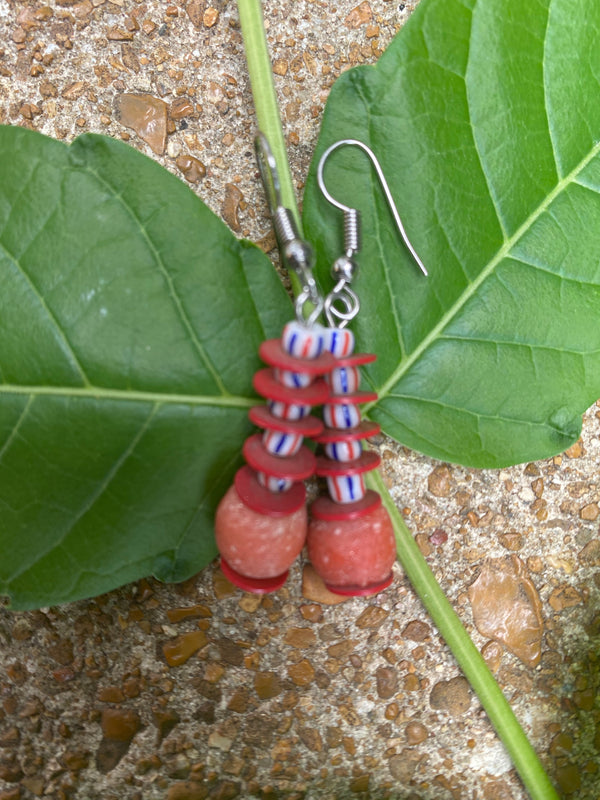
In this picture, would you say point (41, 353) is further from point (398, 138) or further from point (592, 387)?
point (592, 387)

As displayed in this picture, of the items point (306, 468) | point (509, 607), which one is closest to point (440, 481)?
point (509, 607)

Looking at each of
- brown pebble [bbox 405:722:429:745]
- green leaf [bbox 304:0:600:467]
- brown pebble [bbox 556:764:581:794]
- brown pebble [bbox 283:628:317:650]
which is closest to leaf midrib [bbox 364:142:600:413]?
green leaf [bbox 304:0:600:467]

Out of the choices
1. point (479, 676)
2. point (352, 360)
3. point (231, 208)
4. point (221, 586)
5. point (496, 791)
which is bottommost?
point (496, 791)

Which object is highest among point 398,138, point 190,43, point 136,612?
point 190,43

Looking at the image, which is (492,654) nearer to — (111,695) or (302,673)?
(302,673)

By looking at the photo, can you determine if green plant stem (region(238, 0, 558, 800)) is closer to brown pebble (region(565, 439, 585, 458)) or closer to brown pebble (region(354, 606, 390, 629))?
brown pebble (region(354, 606, 390, 629))

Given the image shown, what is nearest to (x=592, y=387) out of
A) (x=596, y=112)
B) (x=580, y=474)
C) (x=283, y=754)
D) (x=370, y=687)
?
(x=580, y=474)

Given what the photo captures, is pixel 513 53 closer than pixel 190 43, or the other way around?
pixel 513 53
